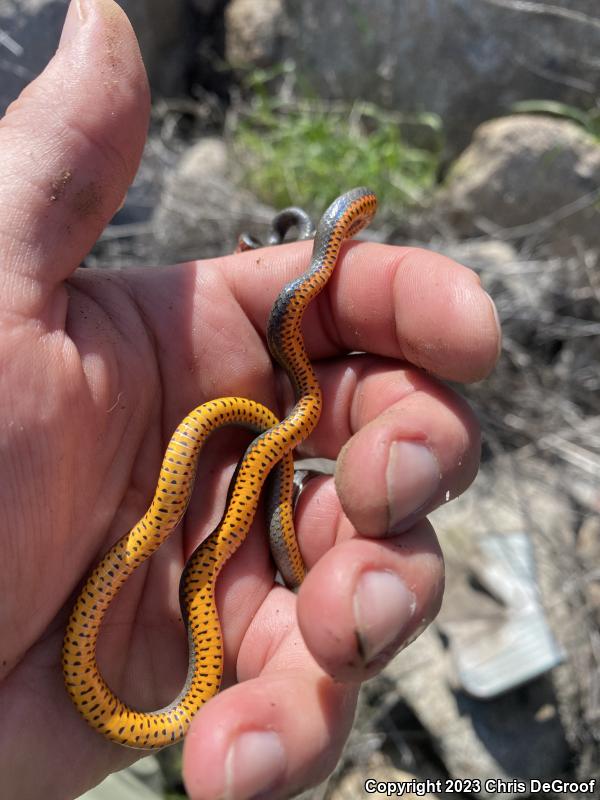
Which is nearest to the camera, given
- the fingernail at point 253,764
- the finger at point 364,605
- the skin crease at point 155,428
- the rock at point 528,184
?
the fingernail at point 253,764

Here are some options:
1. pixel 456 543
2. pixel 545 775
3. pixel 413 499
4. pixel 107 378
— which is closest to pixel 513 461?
pixel 456 543

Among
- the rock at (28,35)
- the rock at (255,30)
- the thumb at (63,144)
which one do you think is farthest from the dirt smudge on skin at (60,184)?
the rock at (255,30)

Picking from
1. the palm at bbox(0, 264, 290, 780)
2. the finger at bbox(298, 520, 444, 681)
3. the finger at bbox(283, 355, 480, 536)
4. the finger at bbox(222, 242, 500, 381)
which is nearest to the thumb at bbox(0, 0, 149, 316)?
the palm at bbox(0, 264, 290, 780)

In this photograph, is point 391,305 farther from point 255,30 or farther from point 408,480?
point 255,30

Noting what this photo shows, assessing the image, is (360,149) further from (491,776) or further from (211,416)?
(491,776)

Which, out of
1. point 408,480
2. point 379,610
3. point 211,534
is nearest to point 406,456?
point 408,480

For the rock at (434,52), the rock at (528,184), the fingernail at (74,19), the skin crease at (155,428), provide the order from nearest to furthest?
the skin crease at (155,428)
the fingernail at (74,19)
the rock at (528,184)
the rock at (434,52)

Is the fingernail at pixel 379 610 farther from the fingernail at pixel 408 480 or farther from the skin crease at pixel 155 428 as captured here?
the fingernail at pixel 408 480
